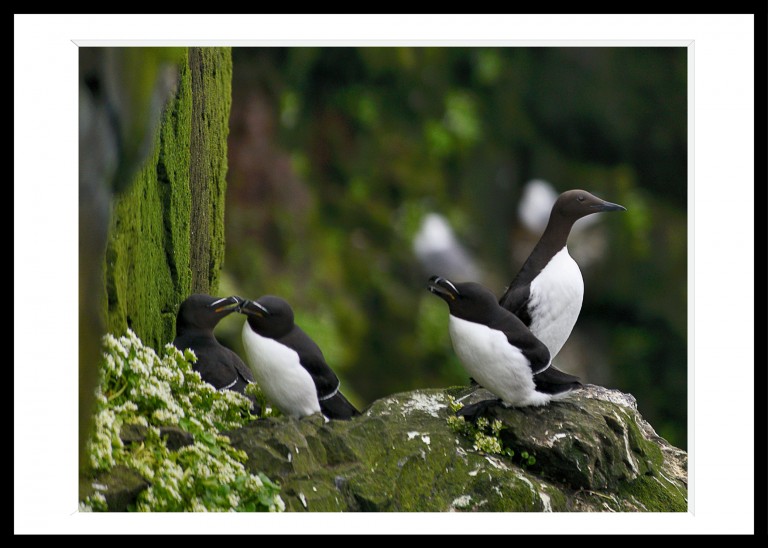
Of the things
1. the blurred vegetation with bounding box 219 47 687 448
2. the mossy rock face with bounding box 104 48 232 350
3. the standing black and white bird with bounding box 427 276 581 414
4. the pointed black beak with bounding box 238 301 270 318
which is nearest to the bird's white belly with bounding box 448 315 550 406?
the standing black and white bird with bounding box 427 276 581 414

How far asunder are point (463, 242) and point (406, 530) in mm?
9617

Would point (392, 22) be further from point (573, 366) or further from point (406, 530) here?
point (573, 366)

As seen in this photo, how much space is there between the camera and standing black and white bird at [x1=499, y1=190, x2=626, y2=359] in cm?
639

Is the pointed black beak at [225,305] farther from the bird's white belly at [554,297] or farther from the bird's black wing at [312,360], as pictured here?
the bird's white belly at [554,297]

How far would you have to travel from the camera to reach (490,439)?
19.4 feet

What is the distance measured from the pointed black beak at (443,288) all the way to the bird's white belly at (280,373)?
0.78 metres

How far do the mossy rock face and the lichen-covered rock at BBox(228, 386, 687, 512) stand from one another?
0.94 meters

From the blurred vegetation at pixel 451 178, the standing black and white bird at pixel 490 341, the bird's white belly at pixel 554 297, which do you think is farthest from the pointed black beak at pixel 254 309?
the blurred vegetation at pixel 451 178

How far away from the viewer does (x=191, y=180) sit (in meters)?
6.91

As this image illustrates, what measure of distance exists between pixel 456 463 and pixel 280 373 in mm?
1047

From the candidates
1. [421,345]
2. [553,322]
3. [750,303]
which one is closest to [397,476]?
[553,322]

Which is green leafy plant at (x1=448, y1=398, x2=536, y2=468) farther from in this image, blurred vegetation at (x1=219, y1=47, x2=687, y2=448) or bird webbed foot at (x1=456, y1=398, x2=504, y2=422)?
blurred vegetation at (x1=219, y1=47, x2=687, y2=448)

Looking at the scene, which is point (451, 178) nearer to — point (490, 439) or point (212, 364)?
point (212, 364)

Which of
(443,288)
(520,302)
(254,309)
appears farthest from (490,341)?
(254,309)
